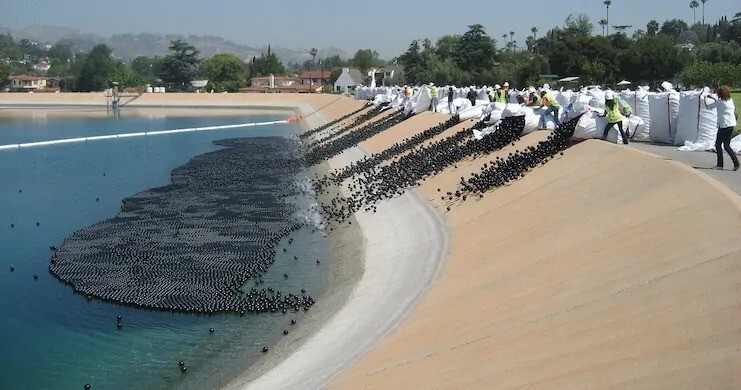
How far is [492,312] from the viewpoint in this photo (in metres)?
11.3

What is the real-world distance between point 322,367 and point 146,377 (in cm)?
285

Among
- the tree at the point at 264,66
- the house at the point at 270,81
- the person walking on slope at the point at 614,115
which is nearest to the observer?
the person walking on slope at the point at 614,115

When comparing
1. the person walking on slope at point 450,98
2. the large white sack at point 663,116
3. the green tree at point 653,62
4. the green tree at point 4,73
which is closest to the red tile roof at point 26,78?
the green tree at point 4,73

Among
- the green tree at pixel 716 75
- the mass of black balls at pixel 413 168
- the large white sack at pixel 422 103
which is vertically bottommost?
the mass of black balls at pixel 413 168

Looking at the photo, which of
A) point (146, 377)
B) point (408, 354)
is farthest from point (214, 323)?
point (408, 354)

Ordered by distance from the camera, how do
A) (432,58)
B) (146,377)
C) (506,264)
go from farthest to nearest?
(432,58) < (506,264) < (146,377)

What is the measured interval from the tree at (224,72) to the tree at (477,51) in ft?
172

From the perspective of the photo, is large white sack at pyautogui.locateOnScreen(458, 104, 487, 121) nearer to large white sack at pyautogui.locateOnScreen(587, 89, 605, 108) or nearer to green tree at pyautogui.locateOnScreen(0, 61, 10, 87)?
large white sack at pyautogui.locateOnScreen(587, 89, 605, 108)

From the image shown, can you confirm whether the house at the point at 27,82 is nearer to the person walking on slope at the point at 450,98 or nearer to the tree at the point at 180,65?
the tree at the point at 180,65

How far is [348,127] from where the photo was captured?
51.0m

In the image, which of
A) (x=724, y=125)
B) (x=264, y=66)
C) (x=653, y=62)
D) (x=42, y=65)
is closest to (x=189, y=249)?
(x=724, y=125)

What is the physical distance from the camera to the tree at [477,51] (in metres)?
101

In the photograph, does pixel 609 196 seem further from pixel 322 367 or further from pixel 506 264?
pixel 322 367

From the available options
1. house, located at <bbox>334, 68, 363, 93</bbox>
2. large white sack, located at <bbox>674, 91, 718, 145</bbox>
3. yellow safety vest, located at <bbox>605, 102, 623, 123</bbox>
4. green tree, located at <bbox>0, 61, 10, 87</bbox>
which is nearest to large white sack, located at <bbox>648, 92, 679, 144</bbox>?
large white sack, located at <bbox>674, 91, 718, 145</bbox>
